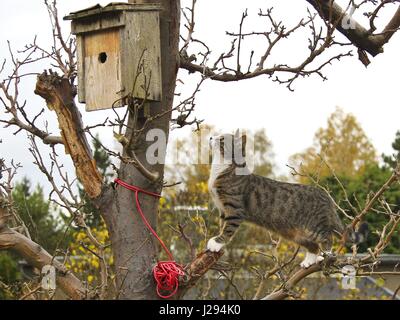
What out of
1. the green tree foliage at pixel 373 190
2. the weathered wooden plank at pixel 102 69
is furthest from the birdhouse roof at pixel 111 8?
the green tree foliage at pixel 373 190

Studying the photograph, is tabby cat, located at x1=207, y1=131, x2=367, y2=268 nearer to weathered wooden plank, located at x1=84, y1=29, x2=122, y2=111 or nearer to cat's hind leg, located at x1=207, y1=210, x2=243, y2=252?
cat's hind leg, located at x1=207, y1=210, x2=243, y2=252

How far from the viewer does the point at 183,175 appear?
51.0 feet

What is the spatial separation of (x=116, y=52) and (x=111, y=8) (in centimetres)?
24

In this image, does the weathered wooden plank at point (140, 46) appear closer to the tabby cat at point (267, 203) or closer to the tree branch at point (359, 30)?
the tree branch at point (359, 30)

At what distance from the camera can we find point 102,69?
4.37 m

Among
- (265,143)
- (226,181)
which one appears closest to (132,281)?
(226,181)

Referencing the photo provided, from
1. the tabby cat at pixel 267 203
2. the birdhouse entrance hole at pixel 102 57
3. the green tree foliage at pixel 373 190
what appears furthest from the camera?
the green tree foliage at pixel 373 190

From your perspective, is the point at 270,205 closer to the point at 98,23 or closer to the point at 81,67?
the point at 81,67

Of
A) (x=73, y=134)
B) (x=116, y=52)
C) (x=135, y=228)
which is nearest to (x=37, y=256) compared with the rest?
(x=135, y=228)

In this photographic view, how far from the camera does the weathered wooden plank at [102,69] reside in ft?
14.1

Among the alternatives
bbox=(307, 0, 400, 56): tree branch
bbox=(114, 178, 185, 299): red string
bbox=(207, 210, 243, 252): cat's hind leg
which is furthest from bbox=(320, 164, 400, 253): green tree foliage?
bbox=(114, 178, 185, 299): red string

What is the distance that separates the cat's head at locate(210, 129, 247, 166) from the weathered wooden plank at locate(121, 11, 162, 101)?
1.34 meters

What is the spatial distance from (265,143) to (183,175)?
31.5 ft
